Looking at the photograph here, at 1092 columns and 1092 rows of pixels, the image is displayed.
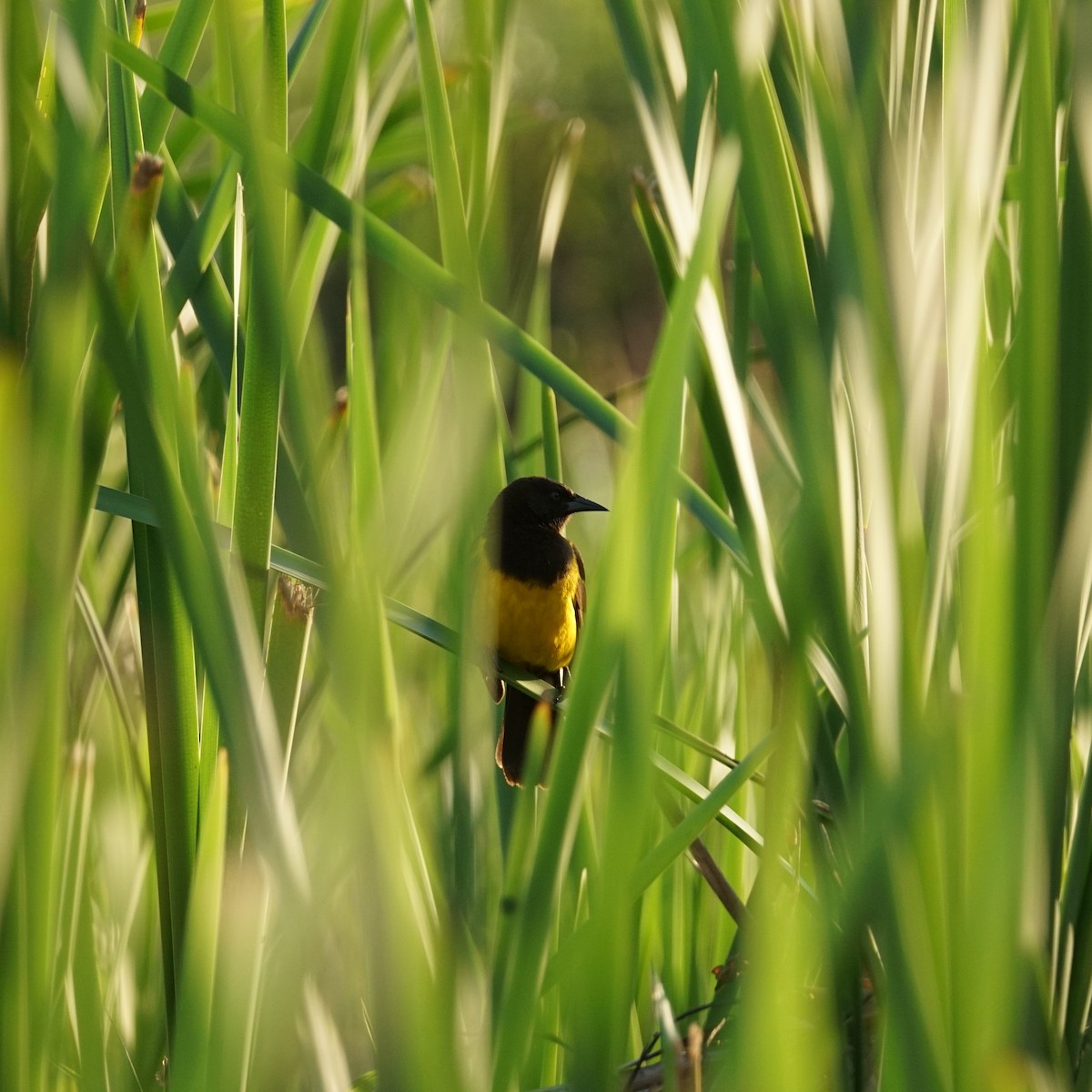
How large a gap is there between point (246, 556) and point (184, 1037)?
0.17 metres

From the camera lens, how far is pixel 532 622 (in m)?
1.33

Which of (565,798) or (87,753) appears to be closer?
(565,798)

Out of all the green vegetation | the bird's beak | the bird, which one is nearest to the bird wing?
the bird

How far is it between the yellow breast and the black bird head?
0.26 feet

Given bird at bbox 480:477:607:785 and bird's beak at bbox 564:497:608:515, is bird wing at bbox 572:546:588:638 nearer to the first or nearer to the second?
bird at bbox 480:477:607:785

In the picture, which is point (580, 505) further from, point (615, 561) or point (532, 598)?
point (615, 561)

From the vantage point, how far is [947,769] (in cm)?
36

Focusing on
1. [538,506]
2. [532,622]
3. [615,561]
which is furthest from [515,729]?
[615,561]

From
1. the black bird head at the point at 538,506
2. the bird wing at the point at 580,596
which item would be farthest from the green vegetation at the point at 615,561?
the bird wing at the point at 580,596

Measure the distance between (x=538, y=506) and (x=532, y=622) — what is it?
14 centimetres

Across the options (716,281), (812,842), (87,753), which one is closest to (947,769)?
(812,842)

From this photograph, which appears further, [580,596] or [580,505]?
[580,596]

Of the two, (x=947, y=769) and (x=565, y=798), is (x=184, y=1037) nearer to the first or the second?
(x=565, y=798)

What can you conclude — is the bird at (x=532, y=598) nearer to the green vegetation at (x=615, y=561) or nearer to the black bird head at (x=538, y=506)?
the black bird head at (x=538, y=506)
